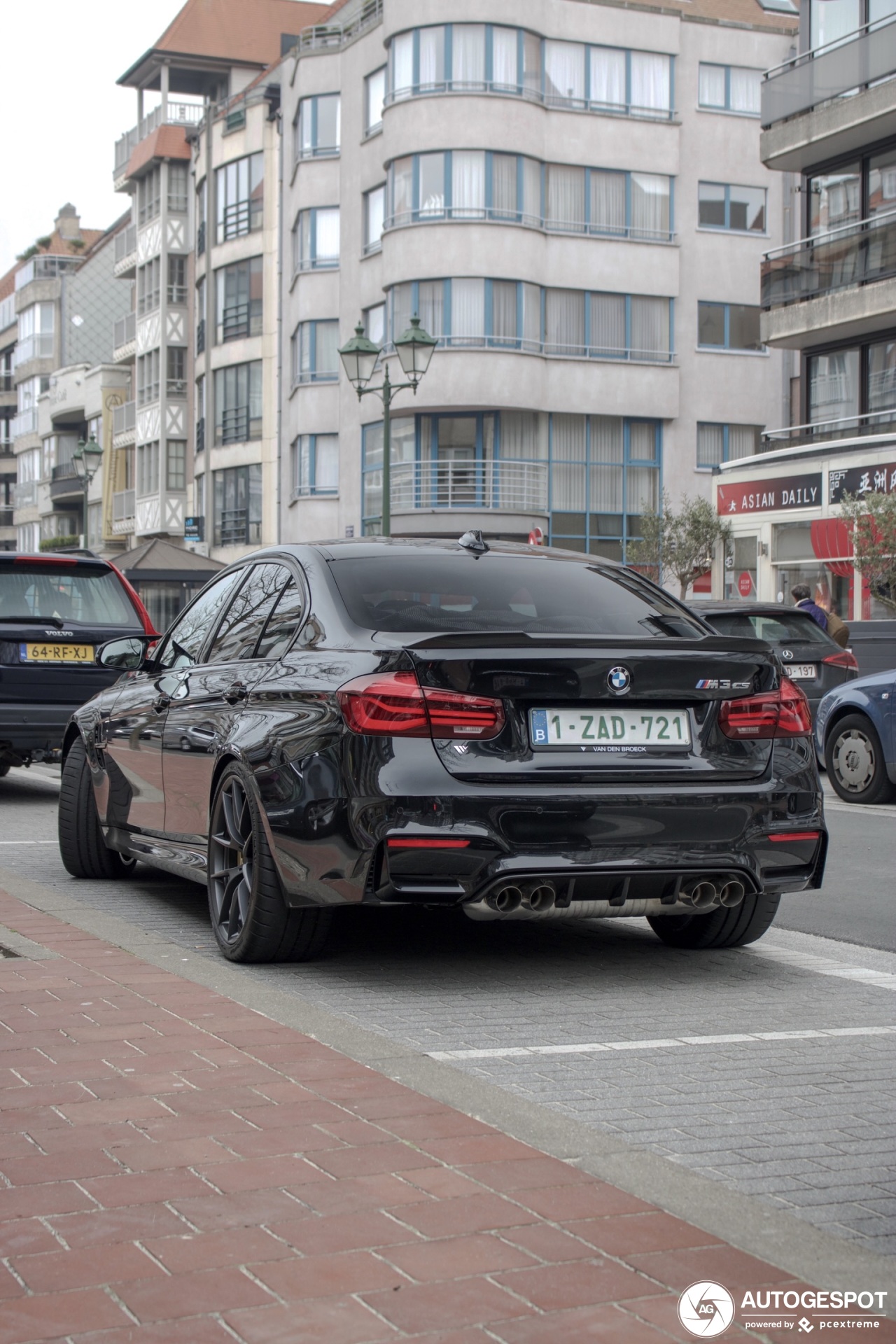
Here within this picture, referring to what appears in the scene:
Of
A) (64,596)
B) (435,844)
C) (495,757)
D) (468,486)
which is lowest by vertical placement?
(435,844)

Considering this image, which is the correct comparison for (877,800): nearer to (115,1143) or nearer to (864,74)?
(115,1143)

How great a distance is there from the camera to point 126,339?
7362cm

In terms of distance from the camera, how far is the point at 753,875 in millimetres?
6145

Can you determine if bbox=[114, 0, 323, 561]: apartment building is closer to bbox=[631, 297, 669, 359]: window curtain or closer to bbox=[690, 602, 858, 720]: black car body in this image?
bbox=[631, 297, 669, 359]: window curtain

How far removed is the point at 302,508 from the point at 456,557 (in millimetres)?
44969

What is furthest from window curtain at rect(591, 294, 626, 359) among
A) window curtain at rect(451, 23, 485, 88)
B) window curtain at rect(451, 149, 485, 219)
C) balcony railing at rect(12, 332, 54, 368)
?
balcony railing at rect(12, 332, 54, 368)

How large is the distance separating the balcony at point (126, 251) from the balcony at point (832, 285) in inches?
1540

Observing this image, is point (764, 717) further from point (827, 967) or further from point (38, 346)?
point (38, 346)

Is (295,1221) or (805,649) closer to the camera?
(295,1221)

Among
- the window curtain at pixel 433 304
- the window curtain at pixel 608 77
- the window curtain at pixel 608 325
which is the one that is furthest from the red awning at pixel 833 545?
the window curtain at pixel 608 77

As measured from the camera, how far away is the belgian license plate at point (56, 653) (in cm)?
1338

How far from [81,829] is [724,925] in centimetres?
354

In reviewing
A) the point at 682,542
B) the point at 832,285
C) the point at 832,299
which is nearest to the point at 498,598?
the point at 832,299

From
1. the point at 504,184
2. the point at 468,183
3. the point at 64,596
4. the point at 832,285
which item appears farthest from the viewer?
the point at 504,184
